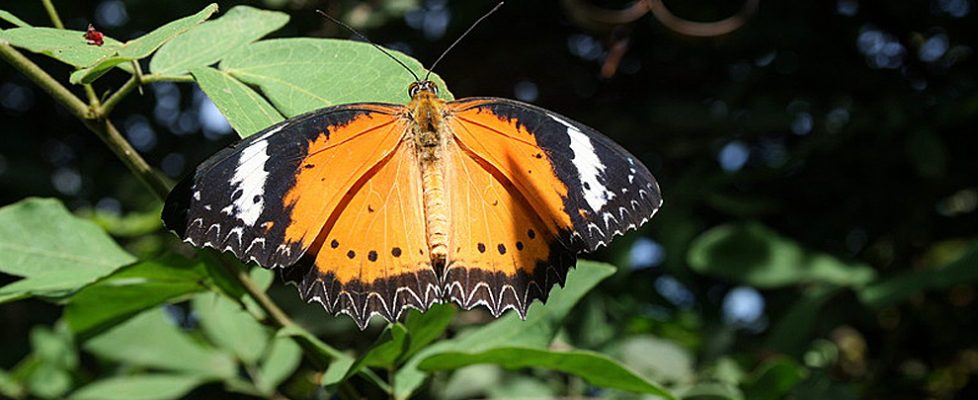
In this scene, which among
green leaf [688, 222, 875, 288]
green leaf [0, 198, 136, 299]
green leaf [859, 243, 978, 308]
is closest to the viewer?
green leaf [0, 198, 136, 299]

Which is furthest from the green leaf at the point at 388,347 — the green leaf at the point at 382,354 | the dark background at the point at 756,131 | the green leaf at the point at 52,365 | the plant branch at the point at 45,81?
the green leaf at the point at 52,365

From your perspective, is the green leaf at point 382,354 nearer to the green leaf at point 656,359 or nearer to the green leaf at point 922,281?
the green leaf at point 656,359

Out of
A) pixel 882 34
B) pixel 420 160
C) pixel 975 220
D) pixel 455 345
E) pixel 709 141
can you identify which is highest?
pixel 882 34

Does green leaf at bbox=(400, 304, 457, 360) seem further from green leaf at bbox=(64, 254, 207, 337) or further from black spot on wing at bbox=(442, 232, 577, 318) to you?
green leaf at bbox=(64, 254, 207, 337)

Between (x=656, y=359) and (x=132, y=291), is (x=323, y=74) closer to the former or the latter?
(x=132, y=291)

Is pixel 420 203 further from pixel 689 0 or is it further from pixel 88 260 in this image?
pixel 689 0

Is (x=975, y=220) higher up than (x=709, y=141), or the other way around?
(x=975, y=220)

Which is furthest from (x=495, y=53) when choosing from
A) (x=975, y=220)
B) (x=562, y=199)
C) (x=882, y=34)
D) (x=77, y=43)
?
(x=77, y=43)

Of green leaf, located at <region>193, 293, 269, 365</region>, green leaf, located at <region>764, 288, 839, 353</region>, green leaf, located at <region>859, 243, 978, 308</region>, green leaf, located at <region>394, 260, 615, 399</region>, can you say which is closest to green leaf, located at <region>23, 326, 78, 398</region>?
green leaf, located at <region>193, 293, 269, 365</region>
